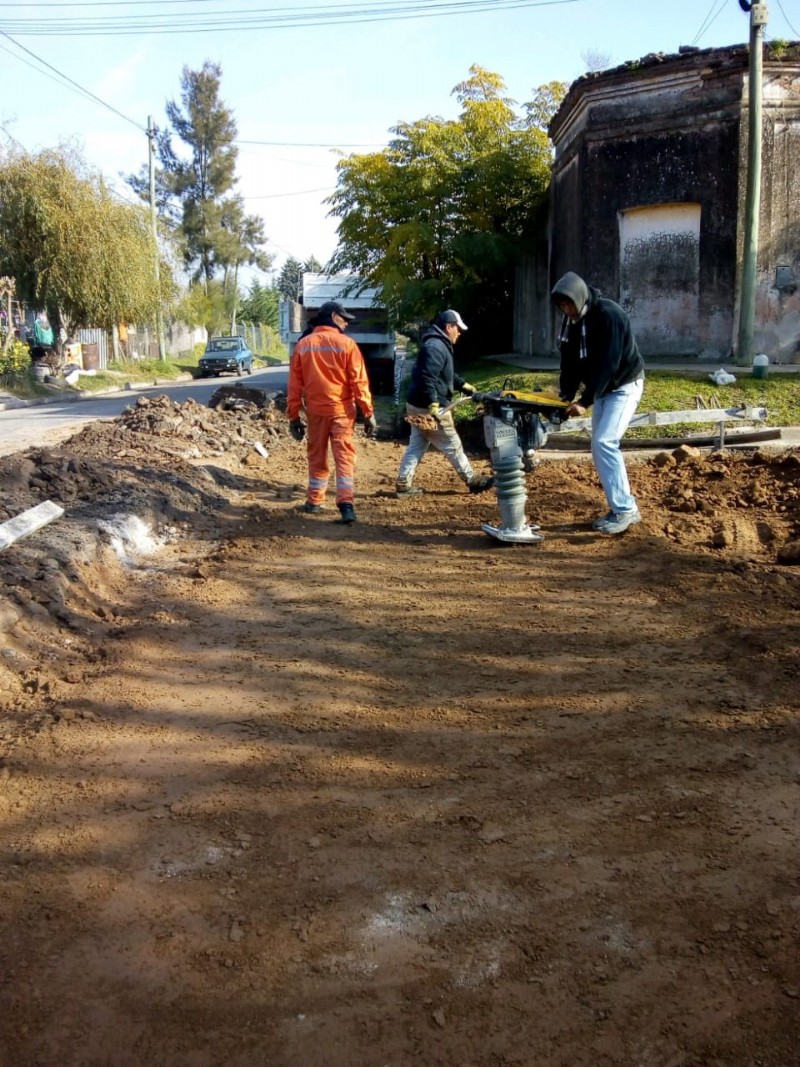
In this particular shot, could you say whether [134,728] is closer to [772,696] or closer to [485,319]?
[772,696]

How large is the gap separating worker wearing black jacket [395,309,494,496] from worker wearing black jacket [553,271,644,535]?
4.57ft

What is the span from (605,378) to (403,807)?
4.42 m

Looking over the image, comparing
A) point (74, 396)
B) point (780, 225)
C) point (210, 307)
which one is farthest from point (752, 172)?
point (210, 307)

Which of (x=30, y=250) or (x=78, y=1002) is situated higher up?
(x=30, y=250)

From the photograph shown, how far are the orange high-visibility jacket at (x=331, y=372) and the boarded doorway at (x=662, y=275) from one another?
9.20m

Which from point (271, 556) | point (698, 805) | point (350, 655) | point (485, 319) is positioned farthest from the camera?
point (485, 319)

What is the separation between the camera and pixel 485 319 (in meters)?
22.1

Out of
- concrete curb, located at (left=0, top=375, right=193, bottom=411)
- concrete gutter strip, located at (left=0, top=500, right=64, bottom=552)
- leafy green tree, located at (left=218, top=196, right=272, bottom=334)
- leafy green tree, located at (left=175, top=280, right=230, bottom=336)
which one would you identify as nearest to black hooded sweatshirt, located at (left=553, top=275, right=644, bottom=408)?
concrete gutter strip, located at (left=0, top=500, right=64, bottom=552)

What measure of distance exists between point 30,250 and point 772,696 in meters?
28.1

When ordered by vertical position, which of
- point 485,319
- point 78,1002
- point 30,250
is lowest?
point 78,1002

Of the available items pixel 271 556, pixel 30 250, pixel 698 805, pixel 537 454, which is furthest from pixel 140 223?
pixel 698 805

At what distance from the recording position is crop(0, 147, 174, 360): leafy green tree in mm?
27516

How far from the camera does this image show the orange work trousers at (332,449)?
8.22 meters

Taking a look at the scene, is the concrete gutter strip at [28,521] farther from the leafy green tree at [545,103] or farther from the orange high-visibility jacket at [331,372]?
the leafy green tree at [545,103]
